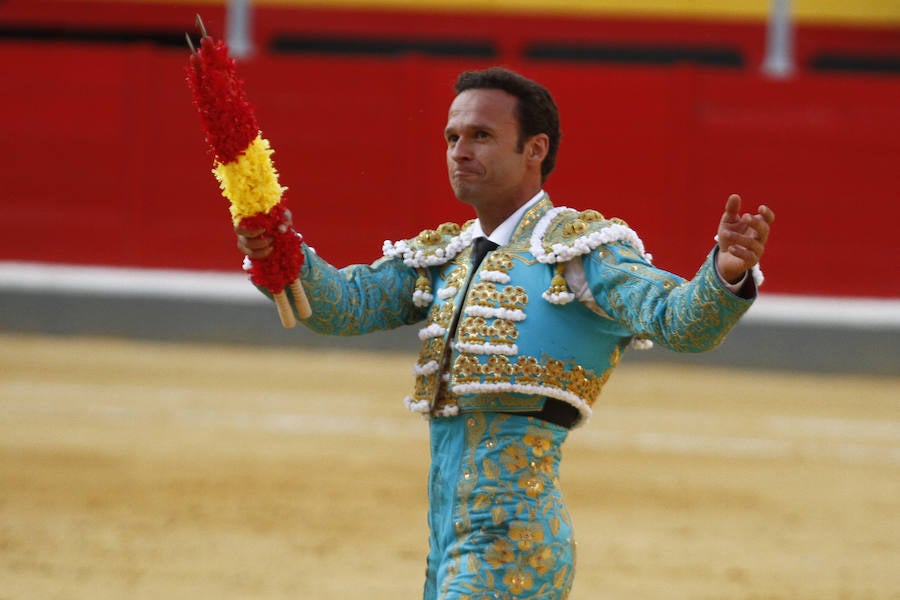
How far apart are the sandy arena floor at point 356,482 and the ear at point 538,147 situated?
1769 mm

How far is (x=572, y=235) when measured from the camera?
2.58 m

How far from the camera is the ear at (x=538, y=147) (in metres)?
2.64

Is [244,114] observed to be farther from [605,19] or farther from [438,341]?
[605,19]

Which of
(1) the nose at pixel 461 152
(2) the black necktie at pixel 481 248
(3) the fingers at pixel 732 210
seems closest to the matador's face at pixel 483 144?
Answer: (1) the nose at pixel 461 152

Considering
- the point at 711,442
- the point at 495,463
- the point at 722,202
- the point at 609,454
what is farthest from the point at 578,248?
the point at 722,202

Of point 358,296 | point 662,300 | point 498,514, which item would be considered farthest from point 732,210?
point 358,296

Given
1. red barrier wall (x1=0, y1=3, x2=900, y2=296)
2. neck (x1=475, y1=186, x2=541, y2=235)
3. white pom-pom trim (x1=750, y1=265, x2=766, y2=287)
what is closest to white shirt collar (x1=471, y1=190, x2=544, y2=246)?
neck (x1=475, y1=186, x2=541, y2=235)

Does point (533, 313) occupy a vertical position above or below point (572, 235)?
below

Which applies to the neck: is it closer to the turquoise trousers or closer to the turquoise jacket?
the turquoise jacket

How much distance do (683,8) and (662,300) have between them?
9.09 metres

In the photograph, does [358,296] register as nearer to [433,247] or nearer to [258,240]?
[433,247]

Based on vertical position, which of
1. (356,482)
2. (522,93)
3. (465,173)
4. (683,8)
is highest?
(683,8)

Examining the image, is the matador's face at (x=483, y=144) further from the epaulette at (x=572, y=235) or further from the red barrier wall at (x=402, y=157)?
the red barrier wall at (x=402, y=157)

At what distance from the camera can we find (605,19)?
11.1 meters
